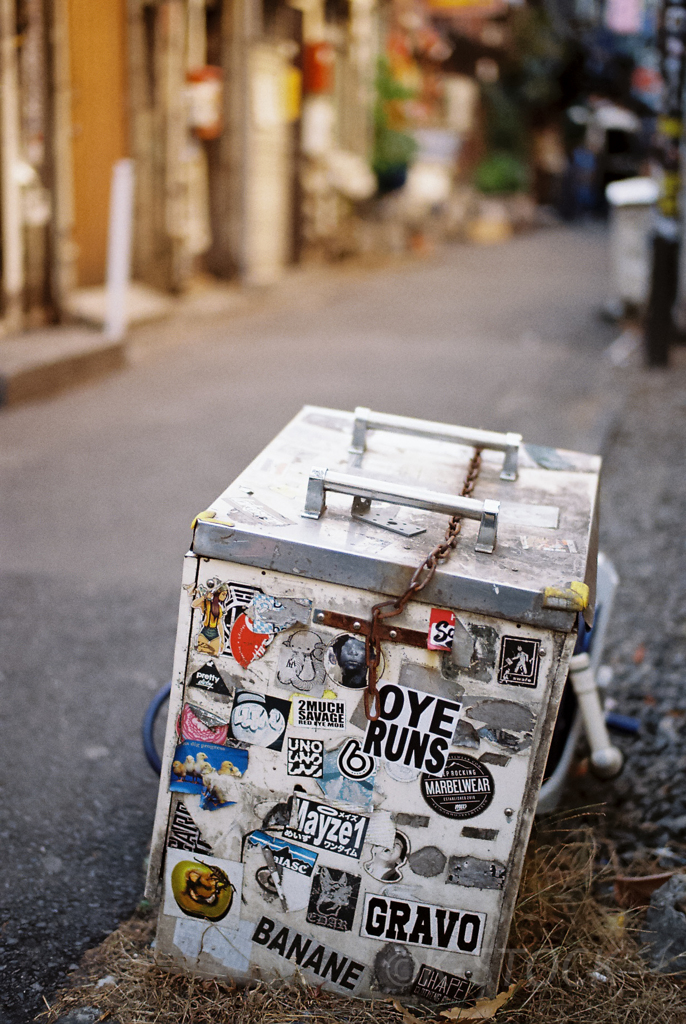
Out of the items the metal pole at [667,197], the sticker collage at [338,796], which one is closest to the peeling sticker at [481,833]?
the sticker collage at [338,796]

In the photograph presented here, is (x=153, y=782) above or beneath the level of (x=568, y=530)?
beneath

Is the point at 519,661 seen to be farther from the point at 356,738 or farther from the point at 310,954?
the point at 310,954

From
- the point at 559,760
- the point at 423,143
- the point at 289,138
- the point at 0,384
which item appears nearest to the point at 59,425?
the point at 0,384

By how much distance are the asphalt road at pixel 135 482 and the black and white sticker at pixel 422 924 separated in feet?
2.53

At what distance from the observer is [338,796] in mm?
2041

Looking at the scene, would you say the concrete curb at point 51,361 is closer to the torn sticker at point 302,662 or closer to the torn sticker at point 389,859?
the torn sticker at point 302,662

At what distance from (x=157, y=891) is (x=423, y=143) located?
23061mm

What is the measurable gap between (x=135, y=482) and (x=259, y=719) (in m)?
Answer: 3.73

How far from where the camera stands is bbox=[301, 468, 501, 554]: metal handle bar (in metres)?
2.02

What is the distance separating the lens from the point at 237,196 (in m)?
13.6

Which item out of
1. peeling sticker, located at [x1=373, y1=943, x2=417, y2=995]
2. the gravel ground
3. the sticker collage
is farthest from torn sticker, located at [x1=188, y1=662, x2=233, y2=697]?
the gravel ground

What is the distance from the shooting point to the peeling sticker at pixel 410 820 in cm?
202

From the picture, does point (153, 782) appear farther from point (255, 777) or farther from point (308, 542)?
point (308, 542)

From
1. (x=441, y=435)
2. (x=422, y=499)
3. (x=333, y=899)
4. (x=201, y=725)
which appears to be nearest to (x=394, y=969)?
(x=333, y=899)
